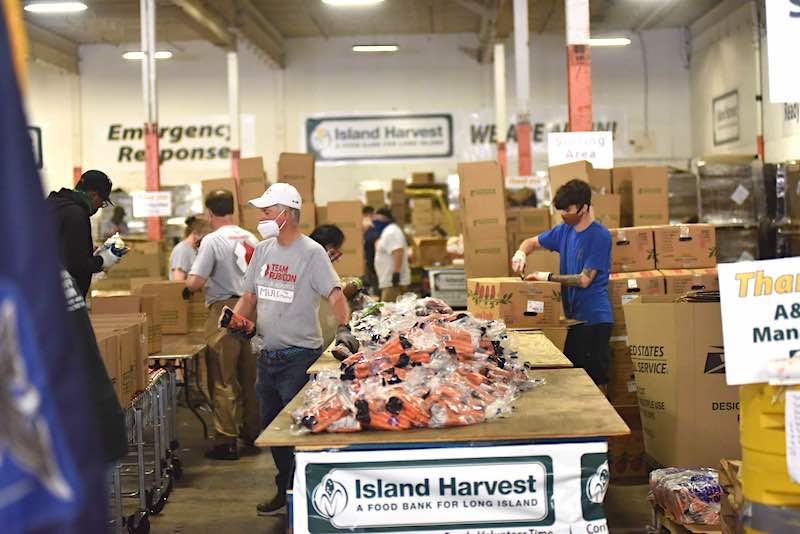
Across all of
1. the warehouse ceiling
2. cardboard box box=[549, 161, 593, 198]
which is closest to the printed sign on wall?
the warehouse ceiling

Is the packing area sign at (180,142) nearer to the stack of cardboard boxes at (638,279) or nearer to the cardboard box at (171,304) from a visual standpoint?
the cardboard box at (171,304)

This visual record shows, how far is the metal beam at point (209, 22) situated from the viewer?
14.4 metres

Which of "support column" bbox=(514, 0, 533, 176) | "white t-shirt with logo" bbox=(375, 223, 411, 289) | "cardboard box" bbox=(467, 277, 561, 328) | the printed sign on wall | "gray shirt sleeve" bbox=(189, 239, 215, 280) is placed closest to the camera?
"cardboard box" bbox=(467, 277, 561, 328)

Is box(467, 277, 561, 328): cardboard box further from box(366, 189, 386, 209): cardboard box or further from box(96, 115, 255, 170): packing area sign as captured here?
box(96, 115, 255, 170): packing area sign

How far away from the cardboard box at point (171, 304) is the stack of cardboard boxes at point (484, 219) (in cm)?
232

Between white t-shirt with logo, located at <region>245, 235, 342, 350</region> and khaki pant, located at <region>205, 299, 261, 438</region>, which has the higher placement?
white t-shirt with logo, located at <region>245, 235, 342, 350</region>

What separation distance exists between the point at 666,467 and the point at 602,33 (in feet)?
55.1

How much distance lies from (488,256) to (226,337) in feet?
7.24

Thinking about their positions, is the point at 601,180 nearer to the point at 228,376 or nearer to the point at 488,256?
the point at 488,256

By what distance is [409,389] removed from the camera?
127 inches

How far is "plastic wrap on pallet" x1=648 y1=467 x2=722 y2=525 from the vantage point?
3.79 meters

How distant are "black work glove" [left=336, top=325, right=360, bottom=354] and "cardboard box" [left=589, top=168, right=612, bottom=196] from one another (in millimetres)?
4112

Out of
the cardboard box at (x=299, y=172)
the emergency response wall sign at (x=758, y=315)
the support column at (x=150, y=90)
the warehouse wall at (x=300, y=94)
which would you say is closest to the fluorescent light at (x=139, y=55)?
the warehouse wall at (x=300, y=94)

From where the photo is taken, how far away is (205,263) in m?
6.39
